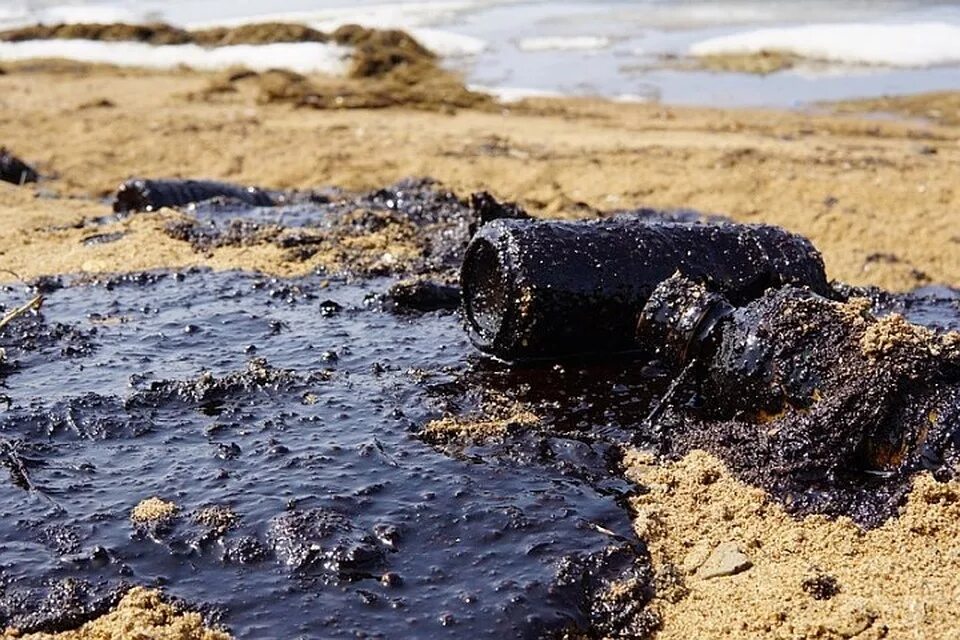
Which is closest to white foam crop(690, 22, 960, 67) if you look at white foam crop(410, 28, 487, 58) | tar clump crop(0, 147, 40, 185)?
white foam crop(410, 28, 487, 58)

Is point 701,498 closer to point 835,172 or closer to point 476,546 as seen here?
point 476,546

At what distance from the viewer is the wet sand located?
9.43 ft

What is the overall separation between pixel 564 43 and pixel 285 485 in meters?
17.2

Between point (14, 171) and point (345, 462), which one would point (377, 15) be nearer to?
point (14, 171)

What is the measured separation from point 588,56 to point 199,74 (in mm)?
6450

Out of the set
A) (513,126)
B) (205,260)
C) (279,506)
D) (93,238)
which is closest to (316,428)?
(279,506)

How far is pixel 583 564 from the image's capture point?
301 cm

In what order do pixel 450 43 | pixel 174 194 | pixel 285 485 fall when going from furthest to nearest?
pixel 450 43, pixel 174 194, pixel 285 485

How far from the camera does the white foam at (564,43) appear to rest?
19094 mm

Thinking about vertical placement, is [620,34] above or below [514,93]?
above

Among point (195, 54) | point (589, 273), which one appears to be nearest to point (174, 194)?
point (589, 273)

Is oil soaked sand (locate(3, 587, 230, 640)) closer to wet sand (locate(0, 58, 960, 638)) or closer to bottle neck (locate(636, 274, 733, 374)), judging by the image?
wet sand (locate(0, 58, 960, 638))

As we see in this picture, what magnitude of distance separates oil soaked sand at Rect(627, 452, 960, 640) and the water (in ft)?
35.1

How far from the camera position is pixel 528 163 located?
27.8 ft
